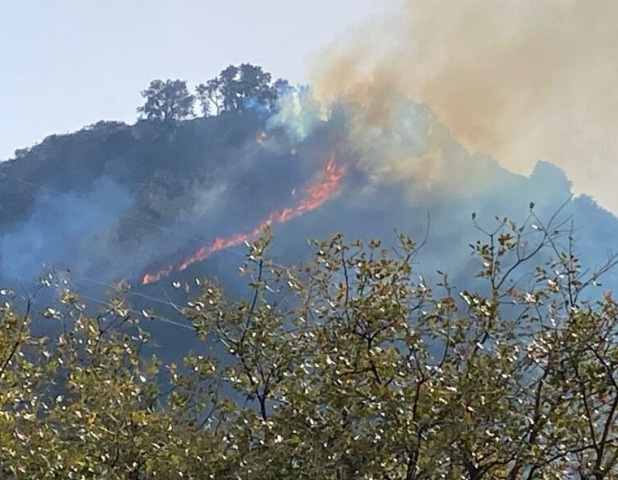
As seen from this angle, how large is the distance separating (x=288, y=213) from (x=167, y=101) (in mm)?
4916

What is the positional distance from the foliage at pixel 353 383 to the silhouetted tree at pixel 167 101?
1746 cm

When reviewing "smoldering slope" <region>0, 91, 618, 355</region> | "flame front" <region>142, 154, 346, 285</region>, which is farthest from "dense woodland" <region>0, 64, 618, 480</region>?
"flame front" <region>142, 154, 346, 285</region>

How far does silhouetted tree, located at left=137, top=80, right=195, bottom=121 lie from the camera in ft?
70.1

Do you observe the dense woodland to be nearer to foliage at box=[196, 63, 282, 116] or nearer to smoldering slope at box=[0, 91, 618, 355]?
smoldering slope at box=[0, 91, 618, 355]

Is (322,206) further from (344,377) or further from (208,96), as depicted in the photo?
(344,377)

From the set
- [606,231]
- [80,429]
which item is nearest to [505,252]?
[80,429]

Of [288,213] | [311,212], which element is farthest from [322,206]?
[288,213]

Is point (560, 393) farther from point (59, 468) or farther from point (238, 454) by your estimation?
point (59, 468)

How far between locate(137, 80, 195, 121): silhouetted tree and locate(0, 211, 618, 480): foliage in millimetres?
17461

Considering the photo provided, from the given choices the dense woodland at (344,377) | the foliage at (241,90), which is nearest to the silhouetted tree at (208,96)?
the foliage at (241,90)

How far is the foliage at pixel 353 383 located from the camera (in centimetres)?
325

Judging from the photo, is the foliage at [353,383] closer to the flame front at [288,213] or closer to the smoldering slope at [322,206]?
the smoldering slope at [322,206]

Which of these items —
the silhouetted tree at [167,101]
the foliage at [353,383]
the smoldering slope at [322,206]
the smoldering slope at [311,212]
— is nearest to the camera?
the foliage at [353,383]

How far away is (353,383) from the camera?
3408 millimetres
